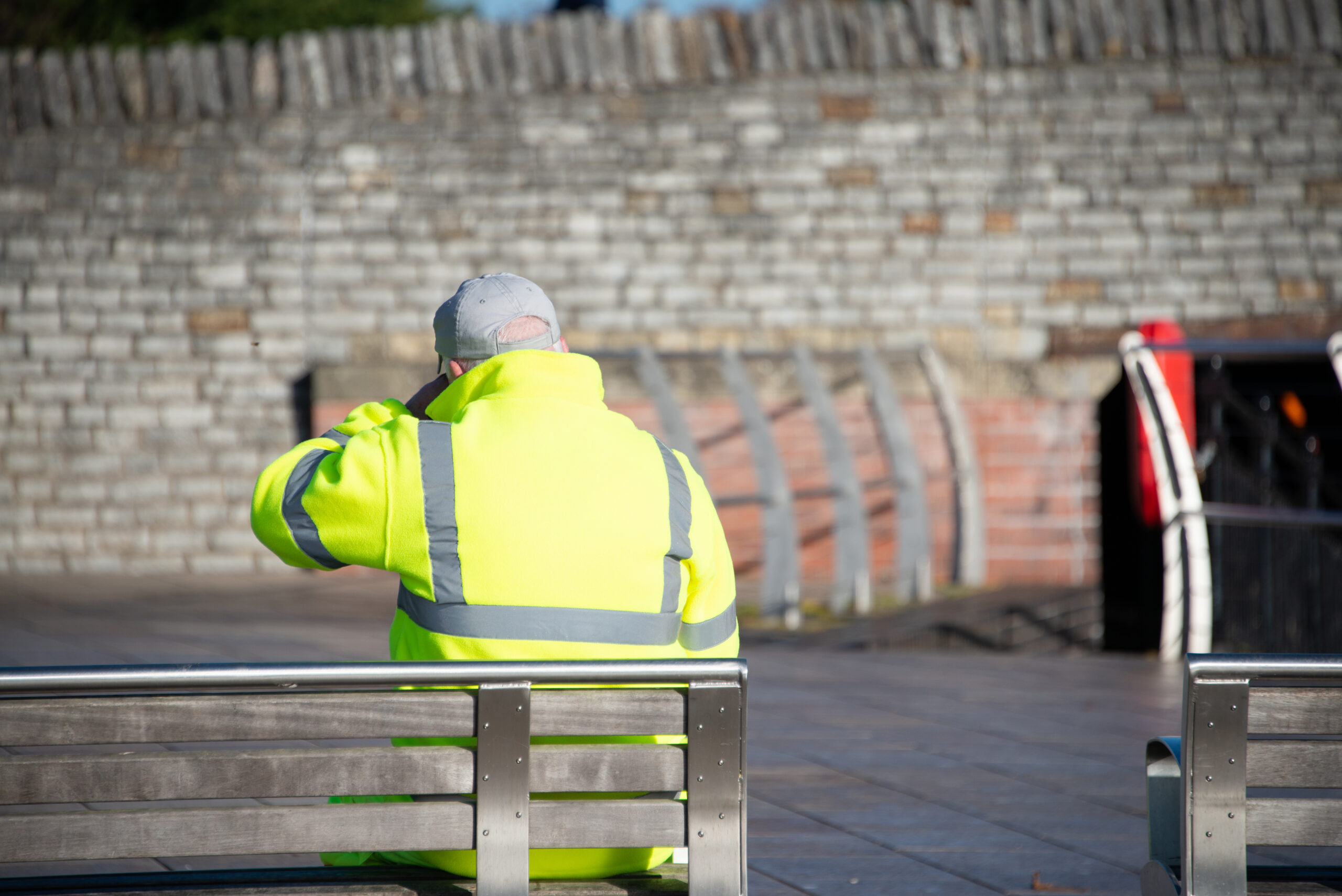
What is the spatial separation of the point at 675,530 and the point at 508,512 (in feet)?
0.98

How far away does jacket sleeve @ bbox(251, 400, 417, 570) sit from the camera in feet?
7.24

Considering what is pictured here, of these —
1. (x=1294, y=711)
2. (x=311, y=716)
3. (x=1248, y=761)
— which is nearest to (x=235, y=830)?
(x=311, y=716)

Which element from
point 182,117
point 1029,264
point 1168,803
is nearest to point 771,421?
point 1029,264

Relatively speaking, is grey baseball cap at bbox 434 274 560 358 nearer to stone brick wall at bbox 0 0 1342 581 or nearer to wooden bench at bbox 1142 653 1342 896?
wooden bench at bbox 1142 653 1342 896

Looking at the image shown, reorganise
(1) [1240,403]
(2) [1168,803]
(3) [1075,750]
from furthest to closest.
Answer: (1) [1240,403], (3) [1075,750], (2) [1168,803]

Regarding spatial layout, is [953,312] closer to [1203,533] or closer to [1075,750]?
[1203,533]

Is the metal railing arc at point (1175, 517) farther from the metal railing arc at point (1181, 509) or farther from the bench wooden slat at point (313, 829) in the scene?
the bench wooden slat at point (313, 829)

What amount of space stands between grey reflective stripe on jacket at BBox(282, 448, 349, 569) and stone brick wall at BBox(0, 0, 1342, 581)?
792 cm

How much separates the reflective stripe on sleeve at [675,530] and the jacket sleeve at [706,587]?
0.6 inches

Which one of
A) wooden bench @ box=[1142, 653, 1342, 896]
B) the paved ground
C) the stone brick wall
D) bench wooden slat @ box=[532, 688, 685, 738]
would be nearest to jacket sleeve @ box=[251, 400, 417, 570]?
bench wooden slat @ box=[532, 688, 685, 738]

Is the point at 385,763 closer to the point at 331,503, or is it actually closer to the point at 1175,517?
the point at 331,503

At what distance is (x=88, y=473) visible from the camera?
33.3ft

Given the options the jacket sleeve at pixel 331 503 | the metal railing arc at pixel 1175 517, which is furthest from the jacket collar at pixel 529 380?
the metal railing arc at pixel 1175 517

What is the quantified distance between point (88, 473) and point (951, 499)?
6.47m
